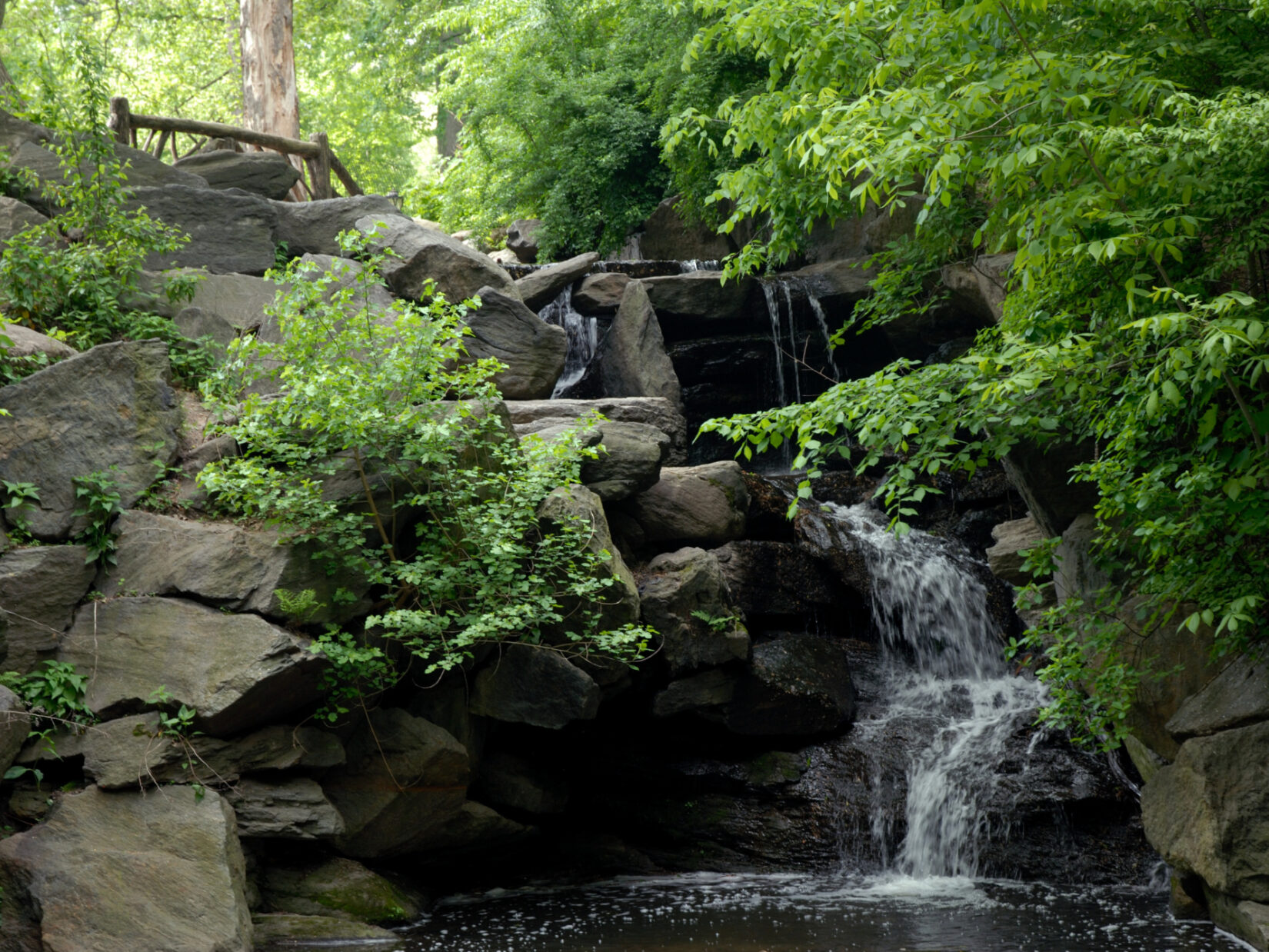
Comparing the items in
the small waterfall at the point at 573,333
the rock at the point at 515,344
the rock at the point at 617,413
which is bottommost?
the rock at the point at 617,413

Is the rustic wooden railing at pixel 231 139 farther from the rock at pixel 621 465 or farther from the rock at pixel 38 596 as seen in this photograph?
the rock at pixel 38 596

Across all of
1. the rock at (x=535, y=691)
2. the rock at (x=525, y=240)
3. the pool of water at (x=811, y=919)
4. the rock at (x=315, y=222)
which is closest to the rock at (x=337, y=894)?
the pool of water at (x=811, y=919)

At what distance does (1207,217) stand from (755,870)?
5715 mm

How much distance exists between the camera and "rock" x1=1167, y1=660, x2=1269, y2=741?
638 centimetres

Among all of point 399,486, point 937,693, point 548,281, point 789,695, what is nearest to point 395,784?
point 399,486

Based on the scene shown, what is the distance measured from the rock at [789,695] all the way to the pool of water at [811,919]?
1.29 meters

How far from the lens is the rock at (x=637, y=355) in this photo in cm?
1266

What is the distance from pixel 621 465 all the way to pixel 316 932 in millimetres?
4365

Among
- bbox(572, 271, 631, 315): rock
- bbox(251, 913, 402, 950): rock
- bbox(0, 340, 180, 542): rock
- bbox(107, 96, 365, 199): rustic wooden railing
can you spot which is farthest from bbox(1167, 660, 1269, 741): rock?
bbox(572, 271, 631, 315): rock

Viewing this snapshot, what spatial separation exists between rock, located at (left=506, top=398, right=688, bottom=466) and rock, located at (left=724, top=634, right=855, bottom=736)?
2.53 m

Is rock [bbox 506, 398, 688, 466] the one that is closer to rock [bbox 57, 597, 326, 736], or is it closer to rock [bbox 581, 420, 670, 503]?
rock [bbox 581, 420, 670, 503]

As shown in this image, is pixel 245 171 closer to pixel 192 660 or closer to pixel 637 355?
pixel 637 355

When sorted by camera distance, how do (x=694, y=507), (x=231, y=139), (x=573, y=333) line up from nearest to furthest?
1. (x=694, y=507)
2. (x=573, y=333)
3. (x=231, y=139)

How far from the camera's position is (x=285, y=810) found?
21.4 feet
